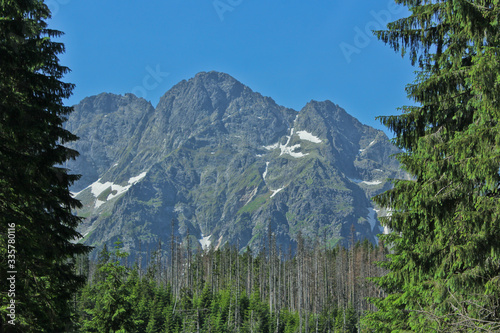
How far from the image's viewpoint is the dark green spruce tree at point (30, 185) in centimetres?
949

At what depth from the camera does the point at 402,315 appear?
11.9 metres

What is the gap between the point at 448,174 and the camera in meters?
9.32

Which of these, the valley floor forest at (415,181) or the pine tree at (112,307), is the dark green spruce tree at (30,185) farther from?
the pine tree at (112,307)

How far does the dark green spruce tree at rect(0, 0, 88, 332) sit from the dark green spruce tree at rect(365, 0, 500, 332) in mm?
8443

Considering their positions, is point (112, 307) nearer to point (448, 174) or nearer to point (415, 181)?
point (415, 181)

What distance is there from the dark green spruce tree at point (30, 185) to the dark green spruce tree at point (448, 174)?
8.44 meters

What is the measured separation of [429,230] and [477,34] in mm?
4522

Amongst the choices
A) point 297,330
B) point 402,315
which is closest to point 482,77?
point 402,315

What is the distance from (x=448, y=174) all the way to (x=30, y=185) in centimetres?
919

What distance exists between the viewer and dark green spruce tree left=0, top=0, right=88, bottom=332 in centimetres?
949

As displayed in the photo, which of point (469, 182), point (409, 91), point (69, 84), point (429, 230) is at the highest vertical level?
point (69, 84)

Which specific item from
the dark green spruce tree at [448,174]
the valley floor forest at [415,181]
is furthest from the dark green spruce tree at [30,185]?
Result: the dark green spruce tree at [448,174]

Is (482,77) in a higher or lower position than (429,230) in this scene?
higher

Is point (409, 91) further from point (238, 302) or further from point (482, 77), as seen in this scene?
point (238, 302)
